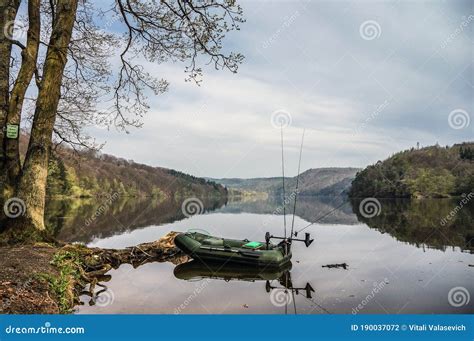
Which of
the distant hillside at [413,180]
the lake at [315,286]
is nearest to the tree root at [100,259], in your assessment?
the lake at [315,286]

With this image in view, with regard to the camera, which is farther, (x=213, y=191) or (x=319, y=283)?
(x=213, y=191)

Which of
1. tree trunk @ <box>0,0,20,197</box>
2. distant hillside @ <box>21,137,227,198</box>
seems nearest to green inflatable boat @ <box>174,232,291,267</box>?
tree trunk @ <box>0,0,20,197</box>

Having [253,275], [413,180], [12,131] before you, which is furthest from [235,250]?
[413,180]

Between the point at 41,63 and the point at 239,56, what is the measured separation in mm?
6581

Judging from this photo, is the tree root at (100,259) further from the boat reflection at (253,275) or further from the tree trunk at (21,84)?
the tree trunk at (21,84)

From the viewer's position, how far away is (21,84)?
10.6 metres

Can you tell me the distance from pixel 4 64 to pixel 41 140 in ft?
7.73

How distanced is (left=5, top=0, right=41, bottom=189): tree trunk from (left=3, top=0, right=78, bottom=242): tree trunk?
0.50m

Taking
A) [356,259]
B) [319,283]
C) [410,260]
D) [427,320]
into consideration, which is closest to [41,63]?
[319,283]

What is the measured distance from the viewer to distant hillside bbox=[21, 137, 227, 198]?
267 feet

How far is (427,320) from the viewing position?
507 cm

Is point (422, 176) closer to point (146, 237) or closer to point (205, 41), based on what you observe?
point (146, 237)

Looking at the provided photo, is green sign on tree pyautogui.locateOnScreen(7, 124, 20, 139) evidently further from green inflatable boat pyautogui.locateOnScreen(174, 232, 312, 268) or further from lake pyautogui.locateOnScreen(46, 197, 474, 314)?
green inflatable boat pyautogui.locateOnScreen(174, 232, 312, 268)

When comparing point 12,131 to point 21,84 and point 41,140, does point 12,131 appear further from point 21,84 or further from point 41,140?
point 21,84
